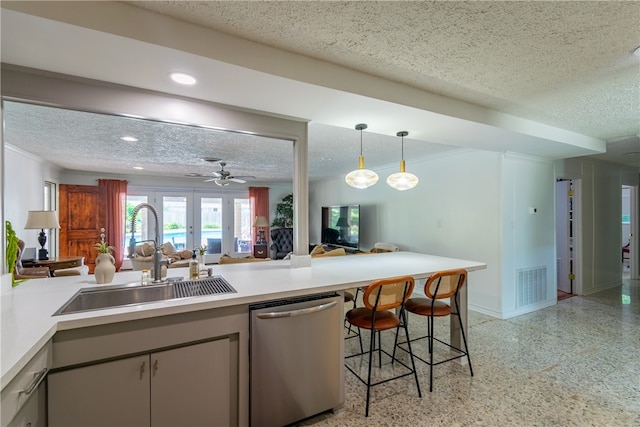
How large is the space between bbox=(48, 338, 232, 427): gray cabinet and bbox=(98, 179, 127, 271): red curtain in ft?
12.2

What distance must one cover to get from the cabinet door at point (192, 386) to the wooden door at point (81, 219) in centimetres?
460

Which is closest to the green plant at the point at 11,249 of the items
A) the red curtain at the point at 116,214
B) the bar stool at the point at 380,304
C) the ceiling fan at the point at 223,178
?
the bar stool at the point at 380,304

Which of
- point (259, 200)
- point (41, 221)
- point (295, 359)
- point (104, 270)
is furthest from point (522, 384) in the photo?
point (41, 221)

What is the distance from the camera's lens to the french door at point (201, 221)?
14.6 feet

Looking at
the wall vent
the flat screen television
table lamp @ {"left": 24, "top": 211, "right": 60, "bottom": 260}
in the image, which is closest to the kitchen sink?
table lamp @ {"left": 24, "top": 211, "right": 60, "bottom": 260}

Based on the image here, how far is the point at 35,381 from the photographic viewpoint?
1096 millimetres

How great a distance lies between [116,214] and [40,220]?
1.51 metres

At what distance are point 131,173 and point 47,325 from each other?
210 inches

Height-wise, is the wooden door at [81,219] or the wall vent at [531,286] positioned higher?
the wooden door at [81,219]

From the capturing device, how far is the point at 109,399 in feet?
4.33

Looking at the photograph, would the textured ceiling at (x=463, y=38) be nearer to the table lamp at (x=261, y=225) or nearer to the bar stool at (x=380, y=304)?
the bar stool at (x=380, y=304)

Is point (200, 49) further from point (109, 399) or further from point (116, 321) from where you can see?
point (109, 399)

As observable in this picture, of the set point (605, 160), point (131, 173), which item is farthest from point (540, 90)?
point (131, 173)

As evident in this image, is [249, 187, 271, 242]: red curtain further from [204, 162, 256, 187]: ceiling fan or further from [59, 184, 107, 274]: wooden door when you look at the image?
[59, 184, 107, 274]: wooden door
